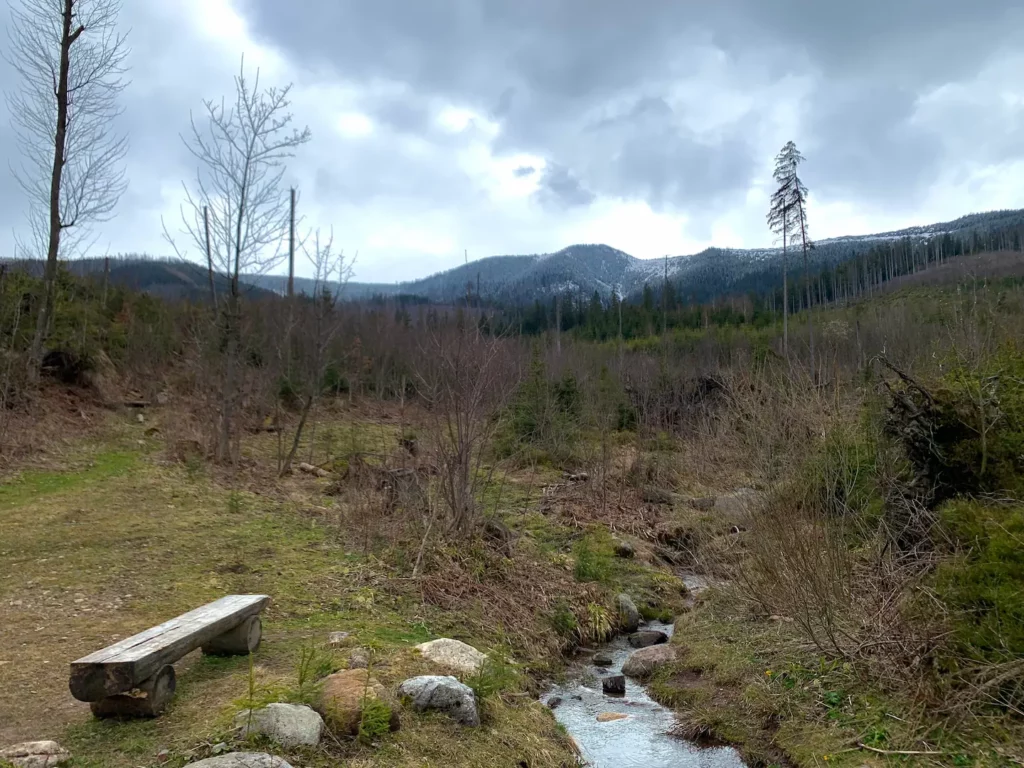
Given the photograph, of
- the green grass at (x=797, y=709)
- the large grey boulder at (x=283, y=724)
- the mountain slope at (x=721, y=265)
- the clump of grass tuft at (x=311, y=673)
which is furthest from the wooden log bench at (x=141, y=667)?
the mountain slope at (x=721, y=265)

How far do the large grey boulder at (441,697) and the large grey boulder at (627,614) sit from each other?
4.88 meters

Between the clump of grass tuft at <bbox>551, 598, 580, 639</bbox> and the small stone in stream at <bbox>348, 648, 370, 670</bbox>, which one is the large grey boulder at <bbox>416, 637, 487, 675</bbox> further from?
the clump of grass tuft at <bbox>551, 598, 580, 639</bbox>

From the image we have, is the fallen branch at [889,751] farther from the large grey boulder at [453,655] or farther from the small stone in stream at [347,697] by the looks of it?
the small stone in stream at [347,697]

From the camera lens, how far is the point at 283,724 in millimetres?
4352

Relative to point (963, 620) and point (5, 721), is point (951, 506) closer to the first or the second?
point (963, 620)

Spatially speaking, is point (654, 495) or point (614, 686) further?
point (654, 495)

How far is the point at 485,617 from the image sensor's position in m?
8.34

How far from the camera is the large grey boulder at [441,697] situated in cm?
535

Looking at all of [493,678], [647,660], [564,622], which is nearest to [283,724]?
[493,678]

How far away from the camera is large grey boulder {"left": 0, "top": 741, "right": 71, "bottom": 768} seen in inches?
147

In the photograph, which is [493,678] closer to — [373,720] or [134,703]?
[373,720]

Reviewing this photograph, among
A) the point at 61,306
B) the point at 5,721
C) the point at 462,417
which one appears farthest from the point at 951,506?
the point at 61,306

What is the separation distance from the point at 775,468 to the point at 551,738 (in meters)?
5.04

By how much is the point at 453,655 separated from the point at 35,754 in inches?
133
